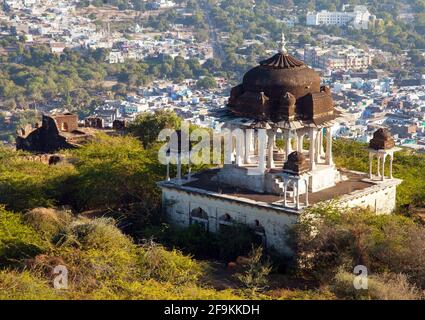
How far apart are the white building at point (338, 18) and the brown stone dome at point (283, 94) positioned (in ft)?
379

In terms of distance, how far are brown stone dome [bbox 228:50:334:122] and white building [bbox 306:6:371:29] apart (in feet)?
379

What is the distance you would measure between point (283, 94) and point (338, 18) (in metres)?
121

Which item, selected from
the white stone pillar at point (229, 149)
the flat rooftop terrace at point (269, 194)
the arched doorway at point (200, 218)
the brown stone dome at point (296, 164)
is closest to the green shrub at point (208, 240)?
the arched doorway at point (200, 218)

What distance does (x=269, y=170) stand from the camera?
1916cm

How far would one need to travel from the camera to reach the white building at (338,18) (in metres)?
133

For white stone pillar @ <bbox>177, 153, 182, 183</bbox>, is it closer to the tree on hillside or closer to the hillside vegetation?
the hillside vegetation

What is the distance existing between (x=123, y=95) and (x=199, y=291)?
7802 centimetres

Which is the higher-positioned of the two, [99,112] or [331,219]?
[331,219]

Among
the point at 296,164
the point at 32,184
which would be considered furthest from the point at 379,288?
the point at 32,184

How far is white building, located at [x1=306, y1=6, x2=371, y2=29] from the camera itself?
5245 inches

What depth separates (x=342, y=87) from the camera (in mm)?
84938

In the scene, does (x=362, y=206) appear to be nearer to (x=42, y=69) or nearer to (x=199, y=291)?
(x=199, y=291)

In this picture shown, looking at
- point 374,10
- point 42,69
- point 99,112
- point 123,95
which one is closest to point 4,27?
point 42,69

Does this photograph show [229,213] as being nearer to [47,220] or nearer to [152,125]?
[47,220]
